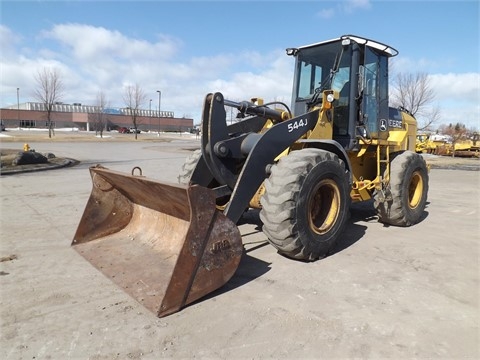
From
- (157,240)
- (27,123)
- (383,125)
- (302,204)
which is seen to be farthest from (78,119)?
(302,204)

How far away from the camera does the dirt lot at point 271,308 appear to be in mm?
2844

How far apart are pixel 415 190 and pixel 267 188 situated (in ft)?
13.3

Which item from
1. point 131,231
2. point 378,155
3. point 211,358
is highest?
point 378,155

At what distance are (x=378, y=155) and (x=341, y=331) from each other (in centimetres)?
394

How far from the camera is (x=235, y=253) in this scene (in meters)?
3.74

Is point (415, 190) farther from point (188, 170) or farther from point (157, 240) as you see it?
point (157, 240)

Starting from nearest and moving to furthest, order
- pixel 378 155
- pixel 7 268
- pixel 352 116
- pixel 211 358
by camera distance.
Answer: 1. pixel 211 358
2. pixel 7 268
3. pixel 352 116
4. pixel 378 155

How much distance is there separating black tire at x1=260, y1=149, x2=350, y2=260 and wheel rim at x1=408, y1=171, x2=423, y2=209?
2694mm

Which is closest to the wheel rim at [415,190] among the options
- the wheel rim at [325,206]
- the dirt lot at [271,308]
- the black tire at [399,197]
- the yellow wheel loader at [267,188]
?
the yellow wheel loader at [267,188]

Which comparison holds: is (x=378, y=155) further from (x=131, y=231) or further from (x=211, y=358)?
(x=211, y=358)

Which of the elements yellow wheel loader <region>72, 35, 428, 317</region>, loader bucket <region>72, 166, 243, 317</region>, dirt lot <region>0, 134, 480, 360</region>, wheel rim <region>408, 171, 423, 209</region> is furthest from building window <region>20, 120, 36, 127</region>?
wheel rim <region>408, 171, 423, 209</region>

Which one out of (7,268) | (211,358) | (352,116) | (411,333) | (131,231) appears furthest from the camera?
(352,116)

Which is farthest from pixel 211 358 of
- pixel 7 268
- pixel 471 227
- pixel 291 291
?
pixel 471 227

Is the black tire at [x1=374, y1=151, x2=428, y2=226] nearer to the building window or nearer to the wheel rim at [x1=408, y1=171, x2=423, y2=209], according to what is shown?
the wheel rim at [x1=408, y1=171, x2=423, y2=209]
